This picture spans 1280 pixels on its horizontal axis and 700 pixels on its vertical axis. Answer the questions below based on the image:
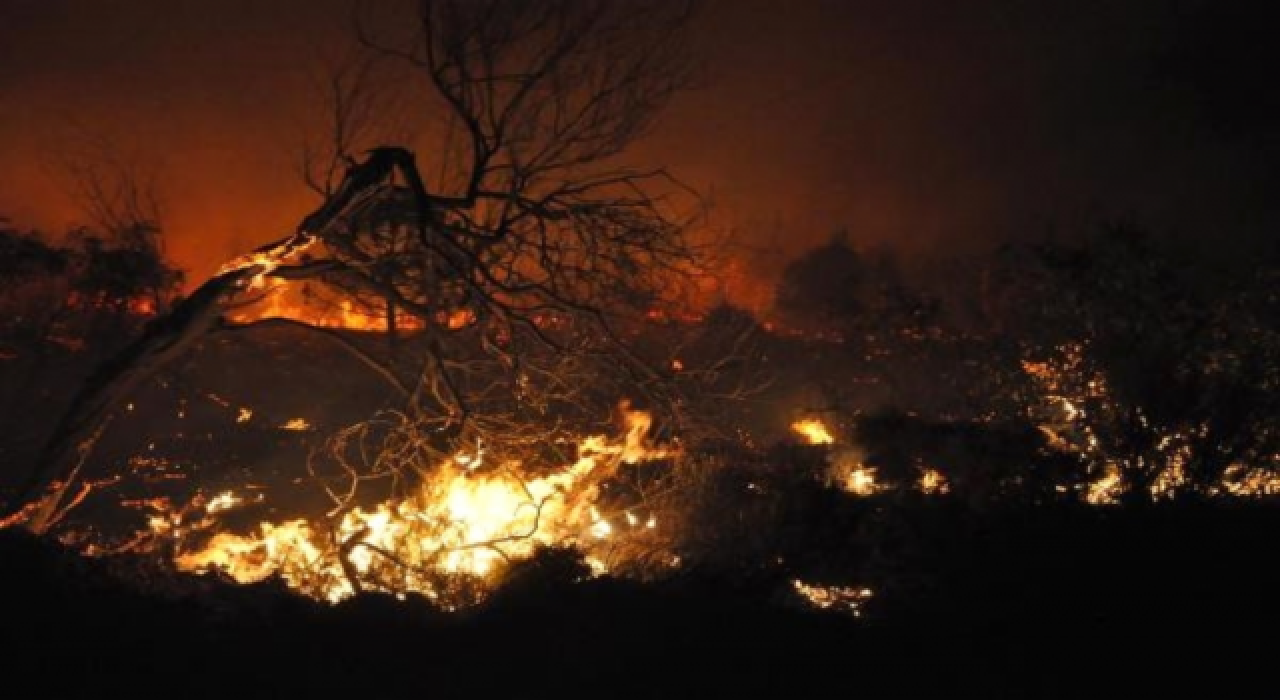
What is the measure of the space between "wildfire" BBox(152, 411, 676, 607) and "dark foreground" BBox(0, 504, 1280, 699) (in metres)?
0.72

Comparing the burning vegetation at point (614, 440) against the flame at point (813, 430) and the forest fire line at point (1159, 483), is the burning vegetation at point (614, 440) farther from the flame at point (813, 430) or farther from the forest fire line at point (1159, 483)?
the flame at point (813, 430)

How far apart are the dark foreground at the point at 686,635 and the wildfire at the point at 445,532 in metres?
0.72

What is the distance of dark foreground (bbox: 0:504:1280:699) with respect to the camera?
4.59 metres

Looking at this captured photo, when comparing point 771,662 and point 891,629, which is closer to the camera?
point 771,662

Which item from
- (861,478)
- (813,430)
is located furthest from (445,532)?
(813,430)

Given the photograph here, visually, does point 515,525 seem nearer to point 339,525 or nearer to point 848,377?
point 339,525

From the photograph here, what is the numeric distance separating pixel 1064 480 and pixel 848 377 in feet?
44.5

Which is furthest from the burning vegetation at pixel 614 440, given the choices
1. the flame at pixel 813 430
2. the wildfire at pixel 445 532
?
the flame at pixel 813 430

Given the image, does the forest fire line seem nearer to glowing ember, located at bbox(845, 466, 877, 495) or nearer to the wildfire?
glowing ember, located at bbox(845, 466, 877, 495)

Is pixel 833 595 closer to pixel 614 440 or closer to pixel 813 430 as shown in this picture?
pixel 614 440

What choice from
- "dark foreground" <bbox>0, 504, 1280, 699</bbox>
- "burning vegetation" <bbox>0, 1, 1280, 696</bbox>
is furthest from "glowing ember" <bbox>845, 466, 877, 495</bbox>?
"dark foreground" <bbox>0, 504, 1280, 699</bbox>

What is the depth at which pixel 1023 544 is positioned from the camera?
712 cm

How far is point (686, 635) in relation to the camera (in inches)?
220

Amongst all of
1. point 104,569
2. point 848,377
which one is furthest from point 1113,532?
point 848,377
